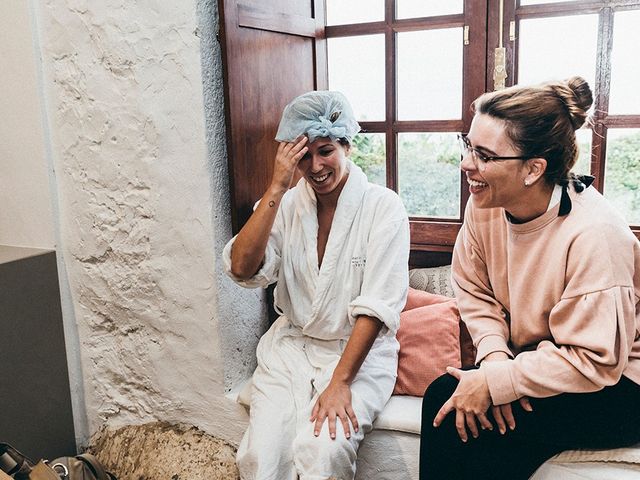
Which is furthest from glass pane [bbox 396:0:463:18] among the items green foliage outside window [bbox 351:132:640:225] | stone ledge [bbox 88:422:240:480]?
stone ledge [bbox 88:422:240:480]

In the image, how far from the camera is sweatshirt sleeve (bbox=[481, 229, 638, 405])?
1387 mm

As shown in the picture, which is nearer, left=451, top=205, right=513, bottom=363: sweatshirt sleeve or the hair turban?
left=451, top=205, right=513, bottom=363: sweatshirt sleeve

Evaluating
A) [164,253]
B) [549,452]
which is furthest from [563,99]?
[164,253]

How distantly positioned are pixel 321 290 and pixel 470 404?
1.83ft

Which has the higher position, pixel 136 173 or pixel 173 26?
pixel 173 26

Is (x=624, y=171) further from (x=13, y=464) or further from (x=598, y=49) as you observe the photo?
(x=13, y=464)

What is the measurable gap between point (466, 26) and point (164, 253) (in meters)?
1.23

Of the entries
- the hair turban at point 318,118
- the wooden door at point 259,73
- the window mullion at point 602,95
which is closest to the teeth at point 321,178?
the hair turban at point 318,118

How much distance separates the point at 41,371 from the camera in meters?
2.32

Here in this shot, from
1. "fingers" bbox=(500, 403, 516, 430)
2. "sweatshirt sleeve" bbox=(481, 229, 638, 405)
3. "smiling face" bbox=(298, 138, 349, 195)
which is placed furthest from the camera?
"smiling face" bbox=(298, 138, 349, 195)

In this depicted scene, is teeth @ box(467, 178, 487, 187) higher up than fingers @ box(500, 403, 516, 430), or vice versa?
teeth @ box(467, 178, 487, 187)

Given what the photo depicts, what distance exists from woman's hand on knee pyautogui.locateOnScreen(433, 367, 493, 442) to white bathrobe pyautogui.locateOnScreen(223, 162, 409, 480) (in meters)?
0.30

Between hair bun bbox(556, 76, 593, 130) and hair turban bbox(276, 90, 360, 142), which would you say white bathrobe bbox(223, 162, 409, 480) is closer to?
hair turban bbox(276, 90, 360, 142)

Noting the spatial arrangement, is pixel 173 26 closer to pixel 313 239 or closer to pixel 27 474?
pixel 313 239
